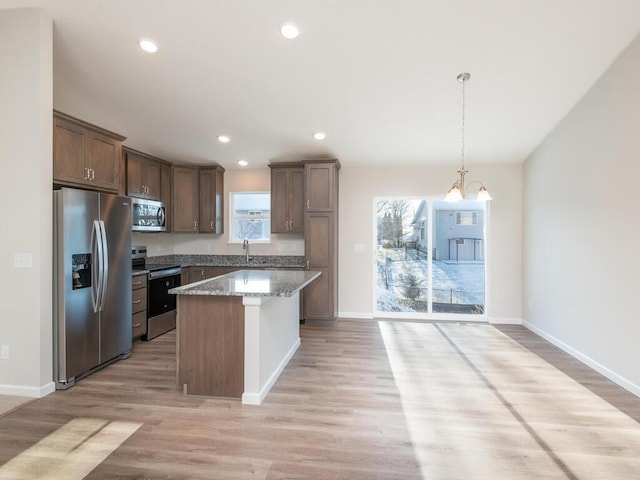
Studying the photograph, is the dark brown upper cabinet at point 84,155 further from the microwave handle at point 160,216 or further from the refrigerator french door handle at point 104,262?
the microwave handle at point 160,216

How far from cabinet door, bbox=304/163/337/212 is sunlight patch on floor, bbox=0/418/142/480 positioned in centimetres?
344

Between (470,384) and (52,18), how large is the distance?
471 cm

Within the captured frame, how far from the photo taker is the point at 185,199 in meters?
5.38

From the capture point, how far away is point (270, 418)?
7.74 feet

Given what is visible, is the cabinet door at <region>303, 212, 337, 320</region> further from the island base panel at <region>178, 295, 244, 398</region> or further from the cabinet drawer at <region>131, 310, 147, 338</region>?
the island base panel at <region>178, 295, 244, 398</region>

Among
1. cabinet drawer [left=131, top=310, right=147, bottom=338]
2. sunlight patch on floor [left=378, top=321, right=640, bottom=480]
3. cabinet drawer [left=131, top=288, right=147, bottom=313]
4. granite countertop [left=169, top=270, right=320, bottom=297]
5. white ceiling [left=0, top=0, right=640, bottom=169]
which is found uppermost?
white ceiling [left=0, top=0, right=640, bottom=169]

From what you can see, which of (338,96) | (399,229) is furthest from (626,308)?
(338,96)

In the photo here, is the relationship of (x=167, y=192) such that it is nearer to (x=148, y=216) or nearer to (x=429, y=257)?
(x=148, y=216)

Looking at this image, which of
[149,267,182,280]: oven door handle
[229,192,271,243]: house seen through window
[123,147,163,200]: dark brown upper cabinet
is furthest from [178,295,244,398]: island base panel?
[229,192,271,243]: house seen through window

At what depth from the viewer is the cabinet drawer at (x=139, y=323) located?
12.9 ft

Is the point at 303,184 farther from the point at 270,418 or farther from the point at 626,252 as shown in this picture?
the point at 626,252

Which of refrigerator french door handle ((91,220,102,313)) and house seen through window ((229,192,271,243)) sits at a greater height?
house seen through window ((229,192,271,243))

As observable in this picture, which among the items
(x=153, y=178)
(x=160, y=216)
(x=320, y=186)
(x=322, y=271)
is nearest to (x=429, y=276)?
(x=322, y=271)

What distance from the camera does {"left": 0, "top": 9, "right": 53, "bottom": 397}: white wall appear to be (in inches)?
103
